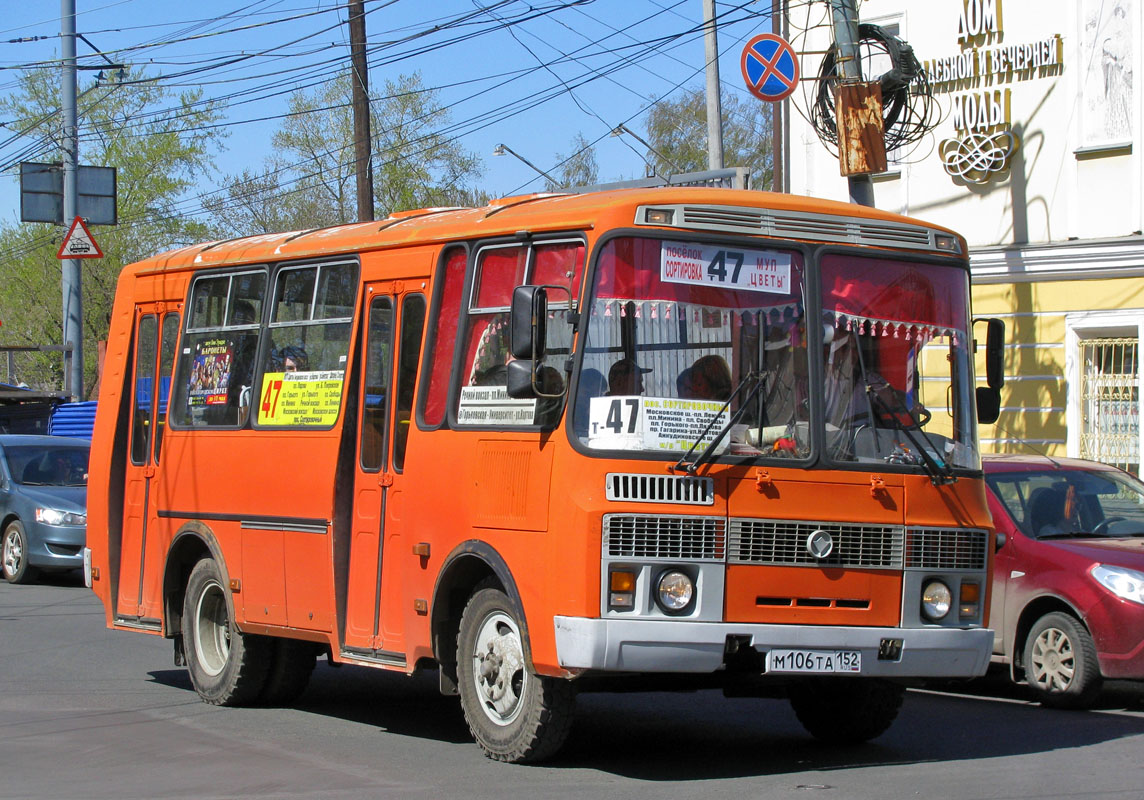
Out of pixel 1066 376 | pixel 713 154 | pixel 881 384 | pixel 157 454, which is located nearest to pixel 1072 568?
pixel 881 384

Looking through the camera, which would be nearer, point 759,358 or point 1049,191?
point 759,358

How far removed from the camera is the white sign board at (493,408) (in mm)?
7711

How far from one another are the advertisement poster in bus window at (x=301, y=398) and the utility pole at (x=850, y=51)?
6.82 m

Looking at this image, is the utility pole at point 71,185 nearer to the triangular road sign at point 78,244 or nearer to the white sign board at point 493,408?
the triangular road sign at point 78,244

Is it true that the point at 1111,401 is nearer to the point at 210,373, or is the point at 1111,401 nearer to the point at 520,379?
the point at 210,373

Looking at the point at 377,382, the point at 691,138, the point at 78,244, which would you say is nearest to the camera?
the point at 377,382

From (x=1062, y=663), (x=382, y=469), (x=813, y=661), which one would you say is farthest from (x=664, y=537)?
(x=1062, y=663)

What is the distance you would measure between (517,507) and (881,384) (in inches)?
76.4

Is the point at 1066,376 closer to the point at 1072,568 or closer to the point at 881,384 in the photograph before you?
the point at 1072,568

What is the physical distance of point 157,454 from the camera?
36.6 ft

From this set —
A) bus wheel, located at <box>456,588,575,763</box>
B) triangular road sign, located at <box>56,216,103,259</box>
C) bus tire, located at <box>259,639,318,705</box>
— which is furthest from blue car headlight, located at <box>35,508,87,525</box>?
bus wheel, located at <box>456,588,575,763</box>

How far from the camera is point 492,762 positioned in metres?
7.92

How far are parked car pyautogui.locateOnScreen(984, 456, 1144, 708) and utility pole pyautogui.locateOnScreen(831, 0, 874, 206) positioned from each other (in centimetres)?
444

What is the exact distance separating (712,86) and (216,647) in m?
12.8
